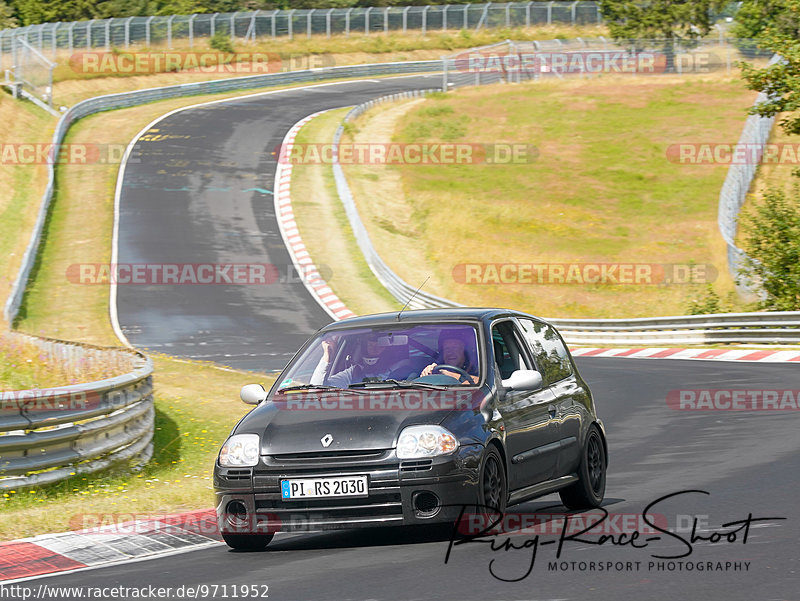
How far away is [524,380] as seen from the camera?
8.38 meters

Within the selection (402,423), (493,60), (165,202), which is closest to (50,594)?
(402,423)

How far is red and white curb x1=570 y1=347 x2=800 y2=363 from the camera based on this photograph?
24.9 meters

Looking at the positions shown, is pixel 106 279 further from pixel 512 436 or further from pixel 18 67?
pixel 512 436

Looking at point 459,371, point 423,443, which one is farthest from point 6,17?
point 423,443

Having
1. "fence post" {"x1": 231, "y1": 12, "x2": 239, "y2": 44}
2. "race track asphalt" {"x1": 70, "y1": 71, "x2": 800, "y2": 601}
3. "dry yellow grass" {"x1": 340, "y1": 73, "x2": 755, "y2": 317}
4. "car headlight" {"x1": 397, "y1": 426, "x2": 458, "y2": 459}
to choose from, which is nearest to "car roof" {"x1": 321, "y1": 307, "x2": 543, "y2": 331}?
"car headlight" {"x1": 397, "y1": 426, "x2": 458, "y2": 459}

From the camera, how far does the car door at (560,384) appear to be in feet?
30.2

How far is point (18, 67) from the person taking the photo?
50.8 meters

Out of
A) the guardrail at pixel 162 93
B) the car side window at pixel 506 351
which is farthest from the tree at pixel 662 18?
the car side window at pixel 506 351

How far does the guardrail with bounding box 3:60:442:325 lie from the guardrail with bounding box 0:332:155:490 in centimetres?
1615

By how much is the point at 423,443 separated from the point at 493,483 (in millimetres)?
622

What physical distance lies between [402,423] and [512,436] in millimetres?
993

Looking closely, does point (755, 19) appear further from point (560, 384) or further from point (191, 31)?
point (560, 384)

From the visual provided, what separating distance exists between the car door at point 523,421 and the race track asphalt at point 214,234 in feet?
44.4

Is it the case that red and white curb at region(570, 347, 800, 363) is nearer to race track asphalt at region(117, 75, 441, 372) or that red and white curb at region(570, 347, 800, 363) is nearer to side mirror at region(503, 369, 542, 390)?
race track asphalt at region(117, 75, 441, 372)
